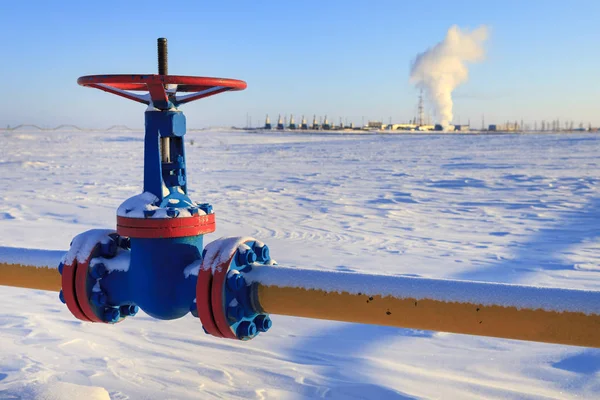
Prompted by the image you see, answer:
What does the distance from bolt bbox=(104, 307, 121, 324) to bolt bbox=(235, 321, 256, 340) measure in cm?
35

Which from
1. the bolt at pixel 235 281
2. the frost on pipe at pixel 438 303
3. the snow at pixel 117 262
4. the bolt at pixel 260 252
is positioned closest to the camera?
the frost on pipe at pixel 438 303

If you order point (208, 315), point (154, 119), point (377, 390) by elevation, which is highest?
point (154, 119)

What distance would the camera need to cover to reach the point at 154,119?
124cm

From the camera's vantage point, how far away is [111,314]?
134 cm

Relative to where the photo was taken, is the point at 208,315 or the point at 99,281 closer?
the point at 208,315

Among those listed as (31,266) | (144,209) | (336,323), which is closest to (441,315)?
A: (144,209)

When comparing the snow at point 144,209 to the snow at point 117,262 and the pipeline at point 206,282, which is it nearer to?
the pipeline at point 206,282

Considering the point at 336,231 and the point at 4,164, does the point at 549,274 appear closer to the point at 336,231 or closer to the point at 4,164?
the point at 336,231

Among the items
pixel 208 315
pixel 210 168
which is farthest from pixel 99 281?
pixel 210 168

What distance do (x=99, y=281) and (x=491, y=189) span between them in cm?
705

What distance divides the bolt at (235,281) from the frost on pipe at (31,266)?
1.57ft

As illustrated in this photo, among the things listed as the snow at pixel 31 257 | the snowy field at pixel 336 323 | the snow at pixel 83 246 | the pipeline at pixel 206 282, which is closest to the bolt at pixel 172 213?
the pipeline at pixel 206 282

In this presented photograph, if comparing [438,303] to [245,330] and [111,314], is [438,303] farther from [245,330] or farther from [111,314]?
[111,314]

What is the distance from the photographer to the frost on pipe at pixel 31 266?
1.35 metres
